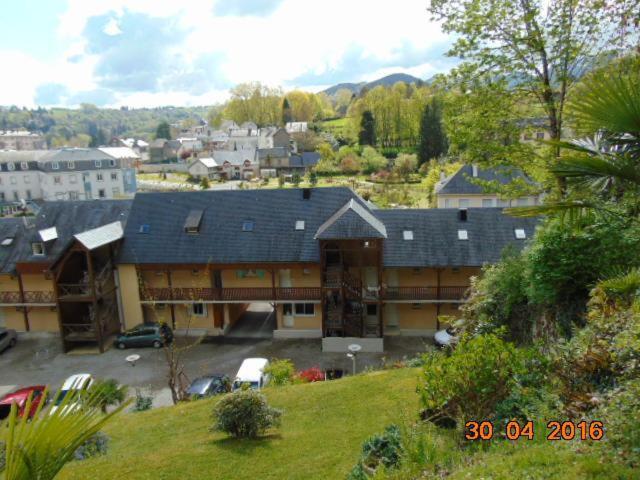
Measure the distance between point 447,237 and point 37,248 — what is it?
23361 mm

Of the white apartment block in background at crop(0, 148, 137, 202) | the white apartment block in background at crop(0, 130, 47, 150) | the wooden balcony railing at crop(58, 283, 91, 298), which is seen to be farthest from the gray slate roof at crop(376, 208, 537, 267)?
the white apartment block in background at crop(0, 130, 47, 150)

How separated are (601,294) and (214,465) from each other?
8.61m

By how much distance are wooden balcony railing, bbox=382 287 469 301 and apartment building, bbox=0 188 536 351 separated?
0.19ft

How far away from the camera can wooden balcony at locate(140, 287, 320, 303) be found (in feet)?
79.3

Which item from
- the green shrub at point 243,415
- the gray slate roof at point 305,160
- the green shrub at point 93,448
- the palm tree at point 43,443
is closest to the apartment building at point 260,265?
the green shrub at point 93,448

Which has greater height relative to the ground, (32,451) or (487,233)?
(32,451)

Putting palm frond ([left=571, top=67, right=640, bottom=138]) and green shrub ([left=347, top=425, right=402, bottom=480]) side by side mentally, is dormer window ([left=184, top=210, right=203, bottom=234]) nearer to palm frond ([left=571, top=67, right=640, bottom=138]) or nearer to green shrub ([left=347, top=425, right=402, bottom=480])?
green shrub ([left=347, top=425, right=402, bottom=480])

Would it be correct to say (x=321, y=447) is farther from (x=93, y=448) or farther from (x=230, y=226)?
(x=230, y=226)

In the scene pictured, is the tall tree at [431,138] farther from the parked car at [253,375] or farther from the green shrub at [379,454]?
the green shrub at [379,454]

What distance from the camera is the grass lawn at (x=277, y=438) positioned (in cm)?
957

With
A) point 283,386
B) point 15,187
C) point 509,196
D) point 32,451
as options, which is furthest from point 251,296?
point 15,187

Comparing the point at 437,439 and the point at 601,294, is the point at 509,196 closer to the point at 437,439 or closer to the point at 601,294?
the point at 601,294

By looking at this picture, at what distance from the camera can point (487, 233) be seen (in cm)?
2411
